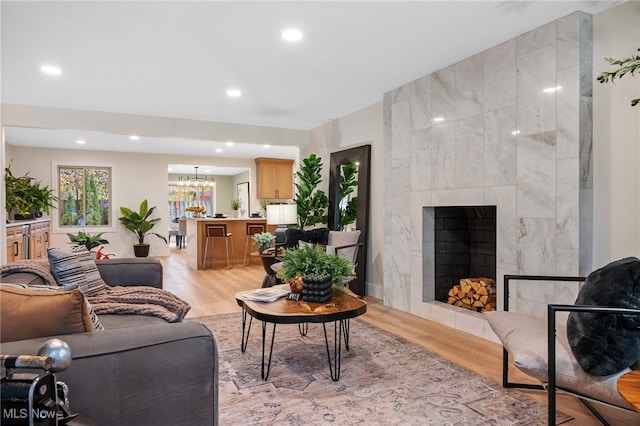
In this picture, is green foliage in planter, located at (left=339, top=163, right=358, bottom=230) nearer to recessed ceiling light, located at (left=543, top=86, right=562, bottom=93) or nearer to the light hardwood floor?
the light hardwood floor

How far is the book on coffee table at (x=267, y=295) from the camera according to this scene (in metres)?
2.67

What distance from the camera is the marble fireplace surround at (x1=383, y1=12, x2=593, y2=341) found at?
2697mm

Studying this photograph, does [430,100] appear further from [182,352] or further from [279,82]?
[182,352]

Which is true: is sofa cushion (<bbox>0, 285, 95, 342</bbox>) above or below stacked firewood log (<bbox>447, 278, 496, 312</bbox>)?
above

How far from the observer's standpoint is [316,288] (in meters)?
2.62

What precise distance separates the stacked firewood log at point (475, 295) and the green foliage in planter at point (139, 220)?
7229mm

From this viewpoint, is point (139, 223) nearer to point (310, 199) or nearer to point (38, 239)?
point (38, 239)

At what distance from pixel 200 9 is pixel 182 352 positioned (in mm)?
2256

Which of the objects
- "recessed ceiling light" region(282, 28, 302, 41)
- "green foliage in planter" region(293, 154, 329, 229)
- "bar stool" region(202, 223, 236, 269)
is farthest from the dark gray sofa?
"bar stool" region(202, 223, 236, 269)

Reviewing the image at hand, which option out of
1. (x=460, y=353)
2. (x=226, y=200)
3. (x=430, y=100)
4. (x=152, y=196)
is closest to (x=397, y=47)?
(x=430, y=100)

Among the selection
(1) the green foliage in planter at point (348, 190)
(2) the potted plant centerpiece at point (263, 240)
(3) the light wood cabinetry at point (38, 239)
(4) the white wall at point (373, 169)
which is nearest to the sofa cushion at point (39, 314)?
(4) the white wall at point (373, 169)

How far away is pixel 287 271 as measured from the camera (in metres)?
2.85

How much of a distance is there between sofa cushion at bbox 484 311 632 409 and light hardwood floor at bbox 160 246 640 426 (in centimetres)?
49

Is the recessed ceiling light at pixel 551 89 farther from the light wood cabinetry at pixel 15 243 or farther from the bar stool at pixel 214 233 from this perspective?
the light wood cabinetry at pixel 15 243
